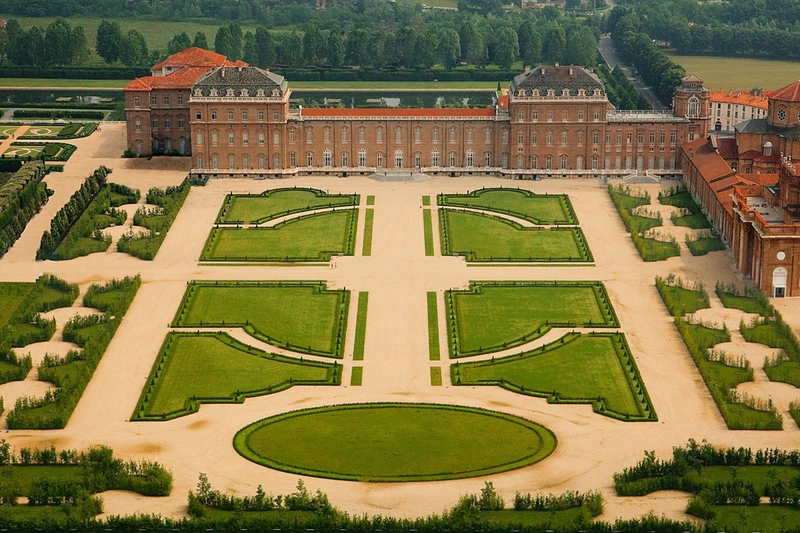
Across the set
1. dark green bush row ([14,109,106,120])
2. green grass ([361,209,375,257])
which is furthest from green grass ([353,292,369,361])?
dark green bush row ([14,109,106,120])

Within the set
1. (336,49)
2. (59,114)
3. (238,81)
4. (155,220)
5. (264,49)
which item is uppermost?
(238,81)

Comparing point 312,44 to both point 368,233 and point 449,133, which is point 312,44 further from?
point 368,233

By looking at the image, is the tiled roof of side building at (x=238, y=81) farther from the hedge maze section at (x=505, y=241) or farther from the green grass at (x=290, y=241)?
the hedge maze section at (x=505, y=241)

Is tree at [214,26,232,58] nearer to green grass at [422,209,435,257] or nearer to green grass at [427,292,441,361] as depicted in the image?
green grass at [422,209,435,257]

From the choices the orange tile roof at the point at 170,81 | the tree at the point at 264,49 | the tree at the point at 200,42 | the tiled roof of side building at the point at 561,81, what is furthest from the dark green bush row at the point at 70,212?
the tree at the point at 264,49

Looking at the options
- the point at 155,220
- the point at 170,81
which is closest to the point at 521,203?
the point at 155,220
